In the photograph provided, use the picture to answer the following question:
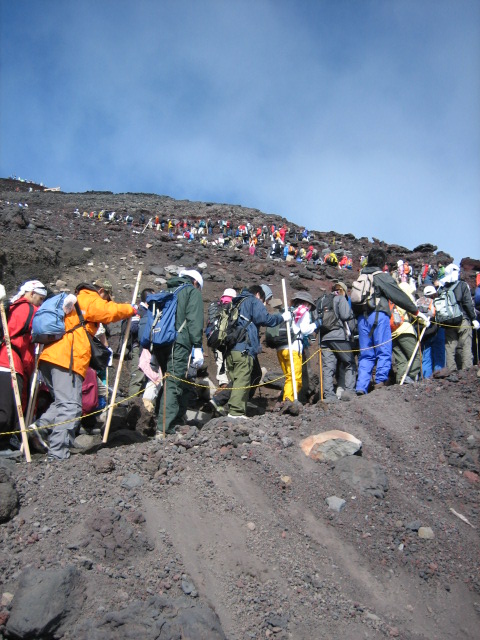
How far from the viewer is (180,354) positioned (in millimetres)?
6891

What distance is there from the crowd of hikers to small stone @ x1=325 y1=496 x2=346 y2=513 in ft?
5.75

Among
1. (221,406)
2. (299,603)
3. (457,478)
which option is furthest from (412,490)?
(221,406)

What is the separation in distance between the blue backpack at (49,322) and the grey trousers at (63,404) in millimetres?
268

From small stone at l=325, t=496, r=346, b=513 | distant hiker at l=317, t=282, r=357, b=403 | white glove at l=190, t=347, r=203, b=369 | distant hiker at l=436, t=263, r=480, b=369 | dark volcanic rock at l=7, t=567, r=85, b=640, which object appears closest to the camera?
dark volcanic rock at l=7, t=567, r=85, b=640

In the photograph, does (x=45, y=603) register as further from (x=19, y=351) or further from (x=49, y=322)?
(x=19, y=351)

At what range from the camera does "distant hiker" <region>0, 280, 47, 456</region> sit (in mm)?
5793

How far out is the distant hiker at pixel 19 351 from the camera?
5793 millimetres

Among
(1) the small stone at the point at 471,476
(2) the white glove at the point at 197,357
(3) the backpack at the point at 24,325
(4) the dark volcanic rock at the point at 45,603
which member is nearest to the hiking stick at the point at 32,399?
(3) the backpack at the point at 24,325

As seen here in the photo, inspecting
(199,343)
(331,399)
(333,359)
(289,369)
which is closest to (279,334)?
(289,369)

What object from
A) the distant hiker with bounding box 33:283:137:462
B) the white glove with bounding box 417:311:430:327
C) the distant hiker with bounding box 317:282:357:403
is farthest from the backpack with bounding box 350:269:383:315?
the distant hiker with bounding box 33:283:137:462

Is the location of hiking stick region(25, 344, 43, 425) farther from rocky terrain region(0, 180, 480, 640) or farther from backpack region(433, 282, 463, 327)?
backpack region(433, 282, 463, 327)

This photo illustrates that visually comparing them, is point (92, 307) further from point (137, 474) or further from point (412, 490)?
point (412, 490)

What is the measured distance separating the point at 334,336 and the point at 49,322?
416 centimetres

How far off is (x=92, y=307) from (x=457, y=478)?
454 centimetres
